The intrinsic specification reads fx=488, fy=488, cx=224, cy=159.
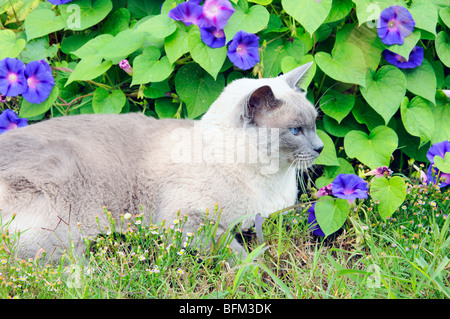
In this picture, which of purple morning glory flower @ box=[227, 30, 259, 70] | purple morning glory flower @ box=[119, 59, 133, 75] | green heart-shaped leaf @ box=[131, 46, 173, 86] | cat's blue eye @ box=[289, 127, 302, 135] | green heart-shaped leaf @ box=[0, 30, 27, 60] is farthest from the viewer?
green heart-shaped leaf @ box=[0, 30, 27, 60]

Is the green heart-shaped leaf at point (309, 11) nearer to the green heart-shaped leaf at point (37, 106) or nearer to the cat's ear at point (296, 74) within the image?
the cat's ear at point (296, 74)

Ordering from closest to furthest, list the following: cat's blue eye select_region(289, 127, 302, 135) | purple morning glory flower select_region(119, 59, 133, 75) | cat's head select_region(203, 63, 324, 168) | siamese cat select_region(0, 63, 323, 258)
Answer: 1. siamese cat select_region(0, 63, 323, 258)
2. cat's head select_region(203, 63, 324, 168)
3. cat's blue eye select_region(289, 127, 302, 135)
4. purple morning glory flower select_region(119, 59, 133, 75)

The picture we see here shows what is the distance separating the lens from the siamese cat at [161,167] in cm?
238

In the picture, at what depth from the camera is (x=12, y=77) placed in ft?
10.4

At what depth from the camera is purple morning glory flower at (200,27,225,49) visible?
2.84 m

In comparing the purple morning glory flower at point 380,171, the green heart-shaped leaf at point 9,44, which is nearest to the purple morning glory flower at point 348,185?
the purple morning glory flower at point 380,171

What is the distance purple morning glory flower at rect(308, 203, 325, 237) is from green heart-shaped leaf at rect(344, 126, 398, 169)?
42 centimetres

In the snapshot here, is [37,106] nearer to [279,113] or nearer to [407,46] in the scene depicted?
[279,113]

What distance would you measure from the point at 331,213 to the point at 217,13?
51.3 inches

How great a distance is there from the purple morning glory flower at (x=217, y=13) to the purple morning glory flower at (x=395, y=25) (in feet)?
2.87

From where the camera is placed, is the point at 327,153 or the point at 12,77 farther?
the point at 12,77

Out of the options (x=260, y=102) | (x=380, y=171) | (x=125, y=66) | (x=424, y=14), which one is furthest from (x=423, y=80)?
(x=125, y=66)

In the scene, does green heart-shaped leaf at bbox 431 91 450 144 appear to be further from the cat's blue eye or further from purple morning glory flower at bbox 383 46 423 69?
the cat's blue eye

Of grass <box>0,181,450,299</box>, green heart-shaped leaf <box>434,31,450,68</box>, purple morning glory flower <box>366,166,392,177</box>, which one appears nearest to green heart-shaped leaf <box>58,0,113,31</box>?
grass <box>0,181,450,299</box>
